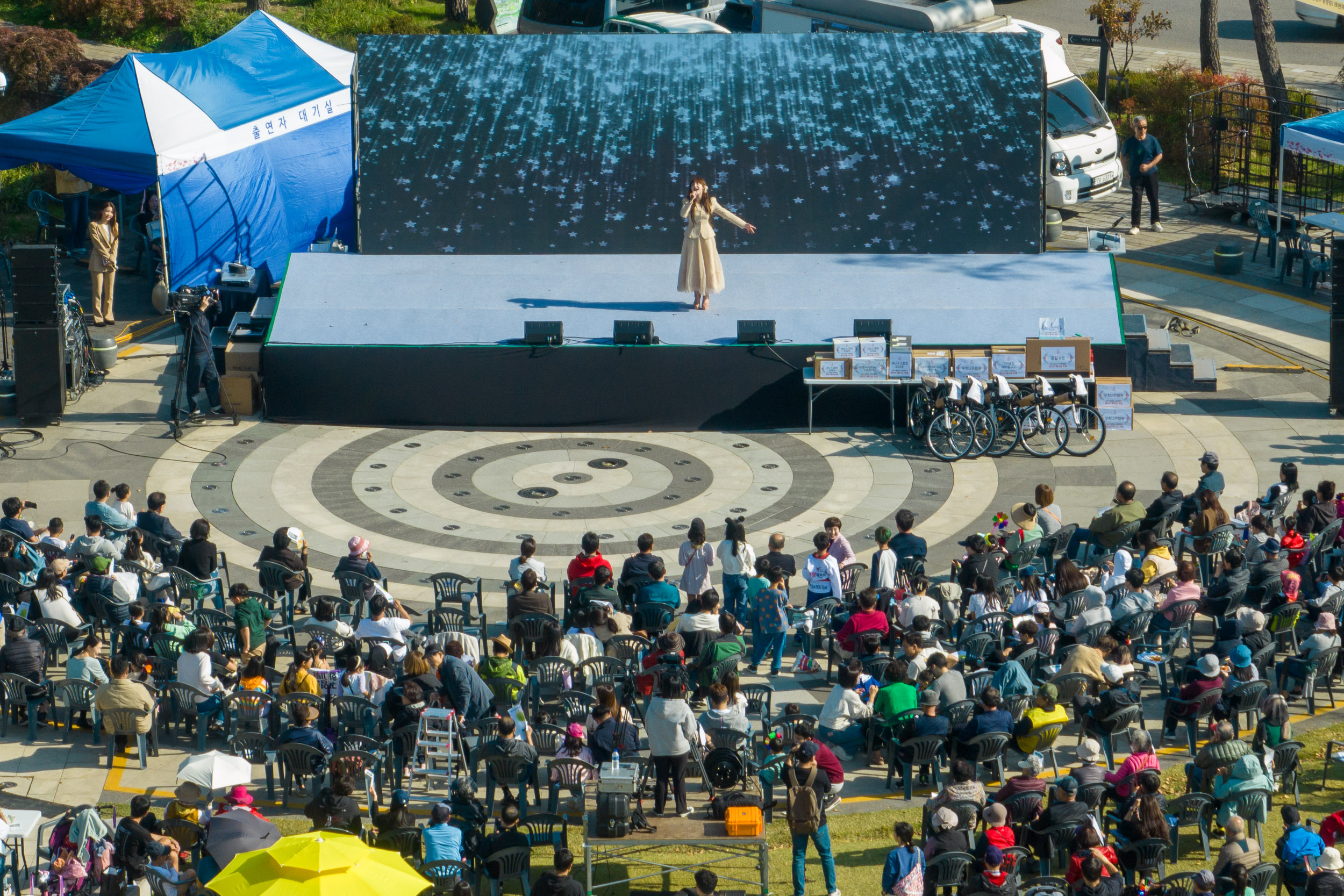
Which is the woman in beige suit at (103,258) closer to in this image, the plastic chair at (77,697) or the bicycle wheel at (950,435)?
the plastic chair at (77,697)

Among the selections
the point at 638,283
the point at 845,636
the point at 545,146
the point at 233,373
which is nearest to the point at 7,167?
the point at 233,373

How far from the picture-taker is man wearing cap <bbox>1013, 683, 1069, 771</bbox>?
1580cm

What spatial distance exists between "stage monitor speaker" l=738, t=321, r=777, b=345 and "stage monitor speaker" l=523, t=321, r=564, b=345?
8.85ft

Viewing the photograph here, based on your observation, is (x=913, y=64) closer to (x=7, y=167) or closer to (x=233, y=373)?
(x=233, y=373)

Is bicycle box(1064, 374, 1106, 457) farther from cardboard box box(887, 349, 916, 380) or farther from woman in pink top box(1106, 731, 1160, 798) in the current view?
woman in pink top box(1106, 731, 1160, 798)

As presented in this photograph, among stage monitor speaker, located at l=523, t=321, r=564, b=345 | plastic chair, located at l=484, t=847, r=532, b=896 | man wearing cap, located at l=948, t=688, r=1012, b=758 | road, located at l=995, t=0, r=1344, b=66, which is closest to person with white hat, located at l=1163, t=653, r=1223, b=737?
man wearing cap, located at l=948, t=688, r=1012, b=758

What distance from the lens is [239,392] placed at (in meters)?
26.7

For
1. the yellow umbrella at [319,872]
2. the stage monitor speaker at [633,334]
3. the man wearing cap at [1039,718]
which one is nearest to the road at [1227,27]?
the stage monitor speaker at [633,334]

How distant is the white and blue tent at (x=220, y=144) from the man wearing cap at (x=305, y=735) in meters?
15.8

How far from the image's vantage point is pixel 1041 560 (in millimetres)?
20672

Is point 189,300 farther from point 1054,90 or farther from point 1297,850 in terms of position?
point 1054,90

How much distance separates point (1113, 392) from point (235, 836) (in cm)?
1566

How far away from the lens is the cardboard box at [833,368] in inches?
995

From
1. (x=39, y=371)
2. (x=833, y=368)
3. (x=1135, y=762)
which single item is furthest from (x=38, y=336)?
(x=1135, y=762)
